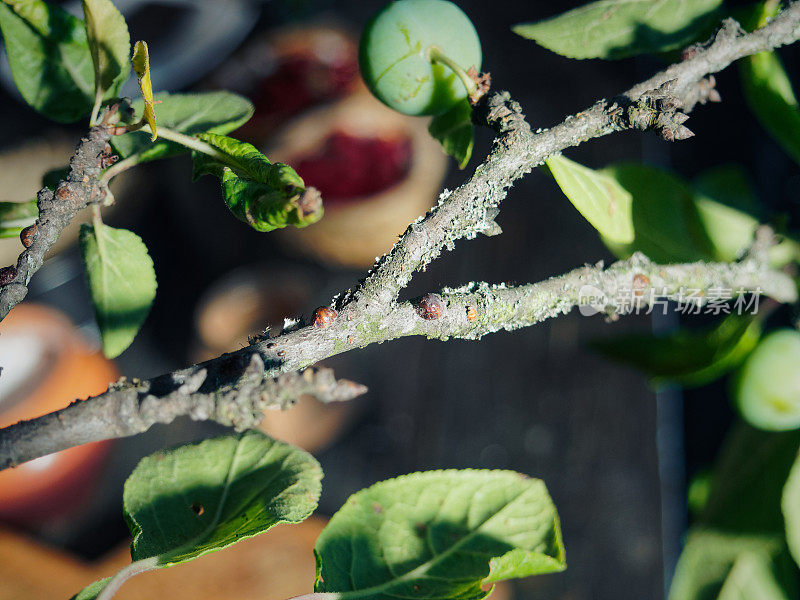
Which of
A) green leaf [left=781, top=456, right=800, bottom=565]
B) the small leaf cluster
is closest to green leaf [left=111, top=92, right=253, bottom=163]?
the small leaf cluster

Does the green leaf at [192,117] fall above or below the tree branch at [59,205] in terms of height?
above

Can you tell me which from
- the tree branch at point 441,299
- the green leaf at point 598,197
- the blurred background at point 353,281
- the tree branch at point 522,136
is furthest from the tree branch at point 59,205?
the blurred background at point 353,281

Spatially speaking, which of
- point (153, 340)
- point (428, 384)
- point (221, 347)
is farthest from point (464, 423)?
point (153, 340)

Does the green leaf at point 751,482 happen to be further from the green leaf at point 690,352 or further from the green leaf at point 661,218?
the green leaf at point 661,218

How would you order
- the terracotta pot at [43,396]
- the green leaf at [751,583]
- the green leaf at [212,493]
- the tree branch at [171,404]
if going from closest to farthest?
the tree branch at [171,404] < the green leaf at [212,493] < the green leaf at [751,583] < the terracotta pot at [43,396]

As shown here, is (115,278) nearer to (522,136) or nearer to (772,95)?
(522,136)

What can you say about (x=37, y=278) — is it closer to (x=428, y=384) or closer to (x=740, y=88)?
(x=428, y=384)
